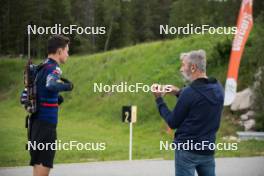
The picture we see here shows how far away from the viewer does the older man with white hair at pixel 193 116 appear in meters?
4.39

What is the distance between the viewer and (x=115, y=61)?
1003 centimetres

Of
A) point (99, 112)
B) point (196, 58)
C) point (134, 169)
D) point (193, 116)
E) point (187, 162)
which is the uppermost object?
point (196, 58)

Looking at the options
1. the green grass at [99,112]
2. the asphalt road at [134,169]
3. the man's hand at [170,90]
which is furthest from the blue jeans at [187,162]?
the green grass at [99,112]

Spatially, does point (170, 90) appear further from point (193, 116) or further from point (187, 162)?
point (187, 162)

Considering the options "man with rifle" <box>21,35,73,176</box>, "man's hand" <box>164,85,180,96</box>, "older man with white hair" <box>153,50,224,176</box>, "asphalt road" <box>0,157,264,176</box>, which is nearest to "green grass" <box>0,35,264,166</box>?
"asphalt road" <box>0,157,264,176</box>

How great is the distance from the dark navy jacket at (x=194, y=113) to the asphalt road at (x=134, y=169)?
3.68 meters

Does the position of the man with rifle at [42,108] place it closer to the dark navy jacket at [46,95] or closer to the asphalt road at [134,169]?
the dark navy jacket at [46,95]

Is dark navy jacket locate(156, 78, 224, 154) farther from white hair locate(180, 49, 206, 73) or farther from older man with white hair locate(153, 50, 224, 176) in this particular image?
white hair locate(180, 49, 206, 73)

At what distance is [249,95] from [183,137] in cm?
908

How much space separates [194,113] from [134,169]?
4.13 meters

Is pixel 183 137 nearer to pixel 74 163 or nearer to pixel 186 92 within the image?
pixel 186 92

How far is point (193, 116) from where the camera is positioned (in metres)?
4.41

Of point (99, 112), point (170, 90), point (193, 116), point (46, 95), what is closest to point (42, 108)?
point (46, 95)

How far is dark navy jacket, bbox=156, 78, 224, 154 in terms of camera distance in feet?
14.4
